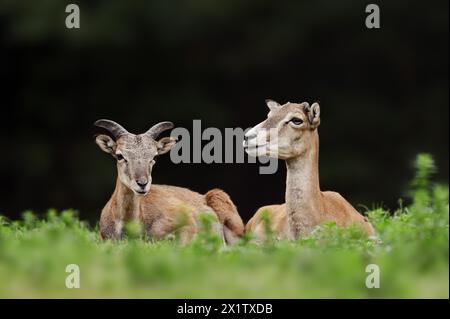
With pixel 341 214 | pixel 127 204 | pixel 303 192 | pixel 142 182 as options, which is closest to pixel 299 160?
pixel 303 192

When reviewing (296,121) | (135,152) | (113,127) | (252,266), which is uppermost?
(113,127)

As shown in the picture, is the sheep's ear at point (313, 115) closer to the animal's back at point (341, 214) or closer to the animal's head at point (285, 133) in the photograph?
the animal's head at point (285, 133)

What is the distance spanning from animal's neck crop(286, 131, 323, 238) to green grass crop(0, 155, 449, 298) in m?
1.41

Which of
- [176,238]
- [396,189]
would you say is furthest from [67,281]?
[396,189]

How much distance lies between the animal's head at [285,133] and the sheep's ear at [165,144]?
1318 millimetres

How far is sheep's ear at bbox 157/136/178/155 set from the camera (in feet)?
41.6

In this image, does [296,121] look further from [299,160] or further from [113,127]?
[113,127]

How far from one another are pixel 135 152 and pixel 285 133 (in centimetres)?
158

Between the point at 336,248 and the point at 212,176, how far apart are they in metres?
14.8

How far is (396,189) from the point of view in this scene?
23844mm

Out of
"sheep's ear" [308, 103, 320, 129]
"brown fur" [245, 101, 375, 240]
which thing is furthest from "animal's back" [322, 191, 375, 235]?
"sheep's ear" [308, 103, 320, 129]

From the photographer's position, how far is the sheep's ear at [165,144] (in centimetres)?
1267

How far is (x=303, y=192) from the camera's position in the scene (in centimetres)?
1189

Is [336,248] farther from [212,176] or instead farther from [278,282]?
[212,176]
